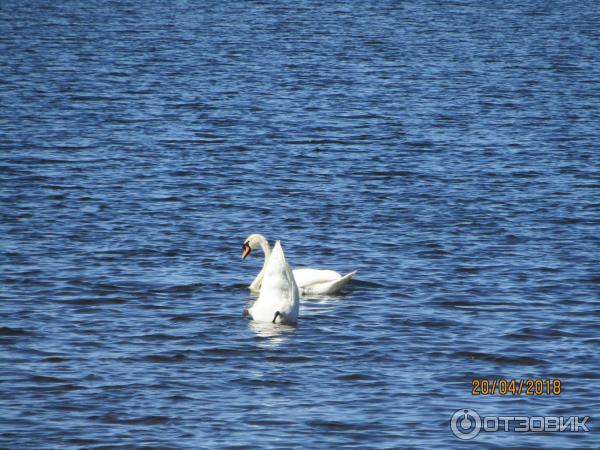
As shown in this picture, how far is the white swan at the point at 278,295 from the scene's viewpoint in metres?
21.6

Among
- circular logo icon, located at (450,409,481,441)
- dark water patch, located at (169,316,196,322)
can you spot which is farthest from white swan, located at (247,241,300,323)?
circular logo icon, located at (450,409,481,441)

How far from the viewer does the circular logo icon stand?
54.2 feet

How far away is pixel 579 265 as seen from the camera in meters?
25.9

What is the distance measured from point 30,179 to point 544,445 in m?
21.0

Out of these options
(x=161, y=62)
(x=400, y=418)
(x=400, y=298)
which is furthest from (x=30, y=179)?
(x=161, y=62)

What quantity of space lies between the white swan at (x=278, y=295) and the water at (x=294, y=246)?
0.36 metres

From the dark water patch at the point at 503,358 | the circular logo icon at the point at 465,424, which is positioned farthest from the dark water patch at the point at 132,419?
the dark water patch at the point at 503,358

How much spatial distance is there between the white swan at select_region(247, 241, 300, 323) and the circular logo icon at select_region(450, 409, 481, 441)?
5.01 metres

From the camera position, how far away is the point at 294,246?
90.9 feet

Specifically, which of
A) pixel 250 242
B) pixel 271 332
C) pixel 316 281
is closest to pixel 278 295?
pixel 271 332
